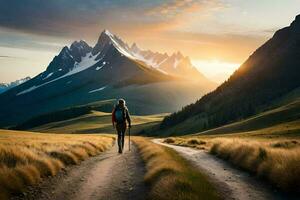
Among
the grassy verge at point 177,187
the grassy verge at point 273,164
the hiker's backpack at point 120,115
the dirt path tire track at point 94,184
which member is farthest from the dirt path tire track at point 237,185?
the hiker's backpack at point 120,115

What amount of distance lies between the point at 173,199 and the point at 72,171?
8.48m

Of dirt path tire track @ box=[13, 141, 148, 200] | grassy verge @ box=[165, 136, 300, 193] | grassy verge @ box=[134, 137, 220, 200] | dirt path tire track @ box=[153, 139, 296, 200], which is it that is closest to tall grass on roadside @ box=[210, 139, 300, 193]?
grassy verge @ box=[165, 136, 300, 193]

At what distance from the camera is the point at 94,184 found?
15.5m

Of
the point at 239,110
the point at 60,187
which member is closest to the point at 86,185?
the point at 60,187

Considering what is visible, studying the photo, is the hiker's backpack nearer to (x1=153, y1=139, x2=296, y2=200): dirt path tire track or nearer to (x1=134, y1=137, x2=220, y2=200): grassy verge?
(x1=153, y1=139, x2=296, y2=200): dirt path tire track

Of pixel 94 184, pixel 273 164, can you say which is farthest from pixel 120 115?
pixel 273 164

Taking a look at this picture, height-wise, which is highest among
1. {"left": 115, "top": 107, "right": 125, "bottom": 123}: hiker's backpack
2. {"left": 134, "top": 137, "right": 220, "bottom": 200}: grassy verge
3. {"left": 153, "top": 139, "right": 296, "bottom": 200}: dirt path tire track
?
{"left": 115, "top": 107, "right": 125, "bottom": 123}: hiker's backpack

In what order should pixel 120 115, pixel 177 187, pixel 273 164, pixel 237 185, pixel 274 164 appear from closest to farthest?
pixel 177 187
pixel 237 185
pixel 274 164
pixel 273 164
pixel 120 115

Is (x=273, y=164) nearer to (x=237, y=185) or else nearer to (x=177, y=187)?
(x=237, y=185)

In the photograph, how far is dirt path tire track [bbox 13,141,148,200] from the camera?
44.1 ft

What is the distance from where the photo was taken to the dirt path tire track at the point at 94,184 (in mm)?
13438

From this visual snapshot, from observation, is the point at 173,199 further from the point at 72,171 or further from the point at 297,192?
the point at 72,171

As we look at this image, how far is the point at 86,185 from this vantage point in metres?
15.2

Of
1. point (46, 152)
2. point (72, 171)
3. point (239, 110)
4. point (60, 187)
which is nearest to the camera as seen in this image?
point (60, 187)
